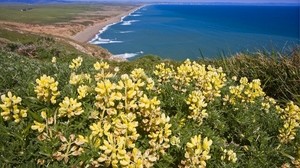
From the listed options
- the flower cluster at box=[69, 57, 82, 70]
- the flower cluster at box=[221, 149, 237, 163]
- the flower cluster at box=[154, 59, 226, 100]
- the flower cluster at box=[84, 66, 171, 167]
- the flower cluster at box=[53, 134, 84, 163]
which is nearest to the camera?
the flower cluster at box=[84, 66, 171, 167]

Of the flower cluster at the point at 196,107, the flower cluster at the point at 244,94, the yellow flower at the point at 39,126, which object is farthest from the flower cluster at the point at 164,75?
the yellow flower at the point at 39,126

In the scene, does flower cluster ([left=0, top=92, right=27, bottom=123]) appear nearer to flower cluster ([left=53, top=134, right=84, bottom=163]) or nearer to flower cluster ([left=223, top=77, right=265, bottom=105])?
flower cluster ([left=53, top=134, right=84, bottom=163])

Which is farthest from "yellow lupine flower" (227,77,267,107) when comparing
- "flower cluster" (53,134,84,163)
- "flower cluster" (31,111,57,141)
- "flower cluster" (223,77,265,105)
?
"flower cluster" (31,111,57,141)

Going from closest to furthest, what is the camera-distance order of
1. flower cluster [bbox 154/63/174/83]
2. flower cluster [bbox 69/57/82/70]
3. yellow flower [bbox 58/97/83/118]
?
yellow flower [bbox 58/97/83/118]
flower cluster [bbox 69/57/82/70]
flower cluster [bbox 154/63/174/83]

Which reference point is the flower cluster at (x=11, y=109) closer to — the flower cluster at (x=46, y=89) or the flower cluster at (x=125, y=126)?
the flower cluster at (x=46, y=89)

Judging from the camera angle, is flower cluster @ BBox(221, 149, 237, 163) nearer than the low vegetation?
No

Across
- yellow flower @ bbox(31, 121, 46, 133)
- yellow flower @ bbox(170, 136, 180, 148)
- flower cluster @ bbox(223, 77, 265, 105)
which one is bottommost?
yellow flower @ bbox(170, 136, 180, 148)

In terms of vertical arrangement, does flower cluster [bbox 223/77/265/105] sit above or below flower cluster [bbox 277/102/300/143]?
above
